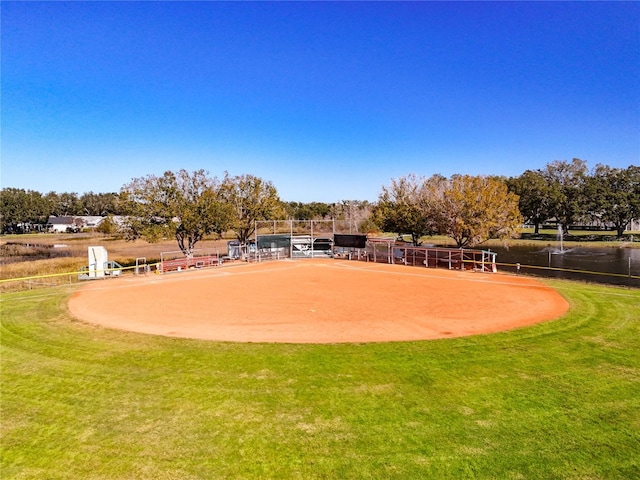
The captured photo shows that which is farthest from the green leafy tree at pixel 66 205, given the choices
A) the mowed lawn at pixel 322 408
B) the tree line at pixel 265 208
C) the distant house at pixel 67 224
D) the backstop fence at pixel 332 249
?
the mowed lawn at pixel 322 408

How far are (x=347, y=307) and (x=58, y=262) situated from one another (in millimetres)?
37610

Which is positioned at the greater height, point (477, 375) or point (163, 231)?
point (163, 231)

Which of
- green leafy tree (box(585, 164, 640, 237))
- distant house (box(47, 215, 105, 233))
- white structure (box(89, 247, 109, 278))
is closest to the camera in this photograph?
white structure (box(89, 247, 109, 278))

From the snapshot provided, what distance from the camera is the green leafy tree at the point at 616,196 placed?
6625 centimetres

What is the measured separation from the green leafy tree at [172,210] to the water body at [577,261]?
86.6ft

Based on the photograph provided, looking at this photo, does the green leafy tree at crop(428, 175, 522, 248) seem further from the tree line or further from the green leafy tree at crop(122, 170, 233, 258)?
the green leafy tree at crop(122, 170, 233, 258)

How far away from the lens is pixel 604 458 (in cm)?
611

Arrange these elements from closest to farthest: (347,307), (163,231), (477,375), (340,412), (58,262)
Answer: (340,412)
(477,375)
(347,307)
(163,231)
(58,262)

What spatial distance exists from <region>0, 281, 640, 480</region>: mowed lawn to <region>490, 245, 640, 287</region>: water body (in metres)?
24.6

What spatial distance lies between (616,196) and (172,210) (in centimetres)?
7012

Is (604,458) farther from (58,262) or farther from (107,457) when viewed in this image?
(58,262)

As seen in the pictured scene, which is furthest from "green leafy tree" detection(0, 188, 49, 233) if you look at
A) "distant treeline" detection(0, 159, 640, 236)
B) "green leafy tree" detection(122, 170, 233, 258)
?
"green leafy tree" detection(122, 170, 233, 258)

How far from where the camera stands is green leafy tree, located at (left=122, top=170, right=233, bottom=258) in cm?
3406

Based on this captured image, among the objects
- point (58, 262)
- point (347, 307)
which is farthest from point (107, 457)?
point (58, 262)
